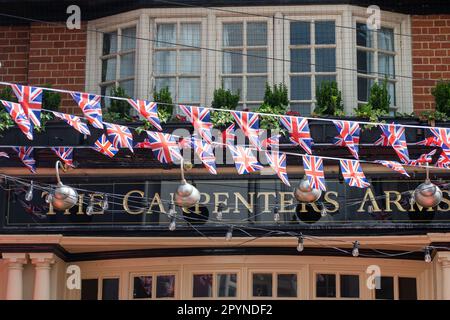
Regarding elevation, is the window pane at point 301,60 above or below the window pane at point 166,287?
above

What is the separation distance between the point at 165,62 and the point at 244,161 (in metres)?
3.35

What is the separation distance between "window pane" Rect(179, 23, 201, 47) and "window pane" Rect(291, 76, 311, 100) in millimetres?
1545

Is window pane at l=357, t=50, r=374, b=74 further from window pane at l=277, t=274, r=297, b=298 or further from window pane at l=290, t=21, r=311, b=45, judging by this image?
window pane at l=277, t=274, r=297, b=298

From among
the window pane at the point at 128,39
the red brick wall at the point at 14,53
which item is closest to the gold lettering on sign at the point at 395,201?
the window pane at the point at 128,39

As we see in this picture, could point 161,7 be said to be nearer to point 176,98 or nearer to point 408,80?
point 176,98

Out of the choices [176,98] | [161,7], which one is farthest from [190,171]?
[161,7]

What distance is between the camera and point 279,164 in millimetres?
14117

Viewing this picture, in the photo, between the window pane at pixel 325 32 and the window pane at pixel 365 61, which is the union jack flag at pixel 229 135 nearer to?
the window pane at pixel 325 32

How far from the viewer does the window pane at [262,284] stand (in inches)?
600

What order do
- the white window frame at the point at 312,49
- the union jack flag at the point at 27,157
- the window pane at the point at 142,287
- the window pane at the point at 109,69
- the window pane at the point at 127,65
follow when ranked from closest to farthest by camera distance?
the union jack flag at the point at 27,157 < the window pane at the point at 142,287 < the white window frame at the point at 312,49 < the window pane at the point at 127,65 < the window pane at the point at 109,69

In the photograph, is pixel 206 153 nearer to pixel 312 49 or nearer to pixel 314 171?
pixel 314 171

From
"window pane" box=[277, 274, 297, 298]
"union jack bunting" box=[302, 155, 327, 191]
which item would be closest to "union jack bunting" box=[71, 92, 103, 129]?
"union jack bunting" box=[302, 155, 327, 191]

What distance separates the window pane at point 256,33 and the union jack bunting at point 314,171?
2927 millimetres
